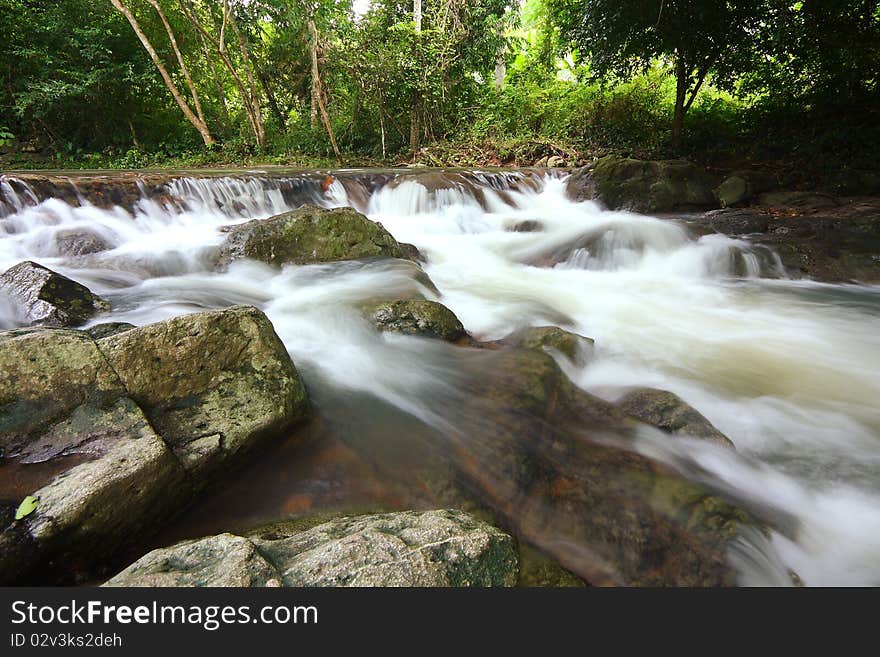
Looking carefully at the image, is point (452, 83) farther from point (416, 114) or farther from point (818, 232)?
point (818, 232)

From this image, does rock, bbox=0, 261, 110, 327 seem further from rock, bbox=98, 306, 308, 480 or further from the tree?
the tree

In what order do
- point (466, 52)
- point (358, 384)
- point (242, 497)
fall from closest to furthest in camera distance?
point (242, 497) → point (358, 384) → point (466, 52)

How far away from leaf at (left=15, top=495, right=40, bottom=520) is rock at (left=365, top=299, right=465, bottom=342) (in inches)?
92.3

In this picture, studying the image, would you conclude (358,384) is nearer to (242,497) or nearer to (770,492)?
(242,497)

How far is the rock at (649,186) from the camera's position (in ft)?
27.1

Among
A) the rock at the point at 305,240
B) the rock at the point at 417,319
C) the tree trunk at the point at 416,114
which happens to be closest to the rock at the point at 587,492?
the rock at the point at 417,319

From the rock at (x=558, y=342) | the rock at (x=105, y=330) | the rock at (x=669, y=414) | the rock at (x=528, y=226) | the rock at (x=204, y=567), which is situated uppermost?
the rock at (x=105, y=330)

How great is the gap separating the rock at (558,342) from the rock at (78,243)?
224 inches

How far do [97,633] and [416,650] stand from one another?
34.8 inches

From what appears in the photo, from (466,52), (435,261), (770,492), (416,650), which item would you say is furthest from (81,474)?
(466,52)

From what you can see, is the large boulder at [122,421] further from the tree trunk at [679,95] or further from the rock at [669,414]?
the tree trunk at [679,95]

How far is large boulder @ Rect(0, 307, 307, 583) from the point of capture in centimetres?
150

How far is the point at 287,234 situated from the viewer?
197 inches

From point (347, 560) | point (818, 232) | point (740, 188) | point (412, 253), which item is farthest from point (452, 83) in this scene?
point (347, 560)
